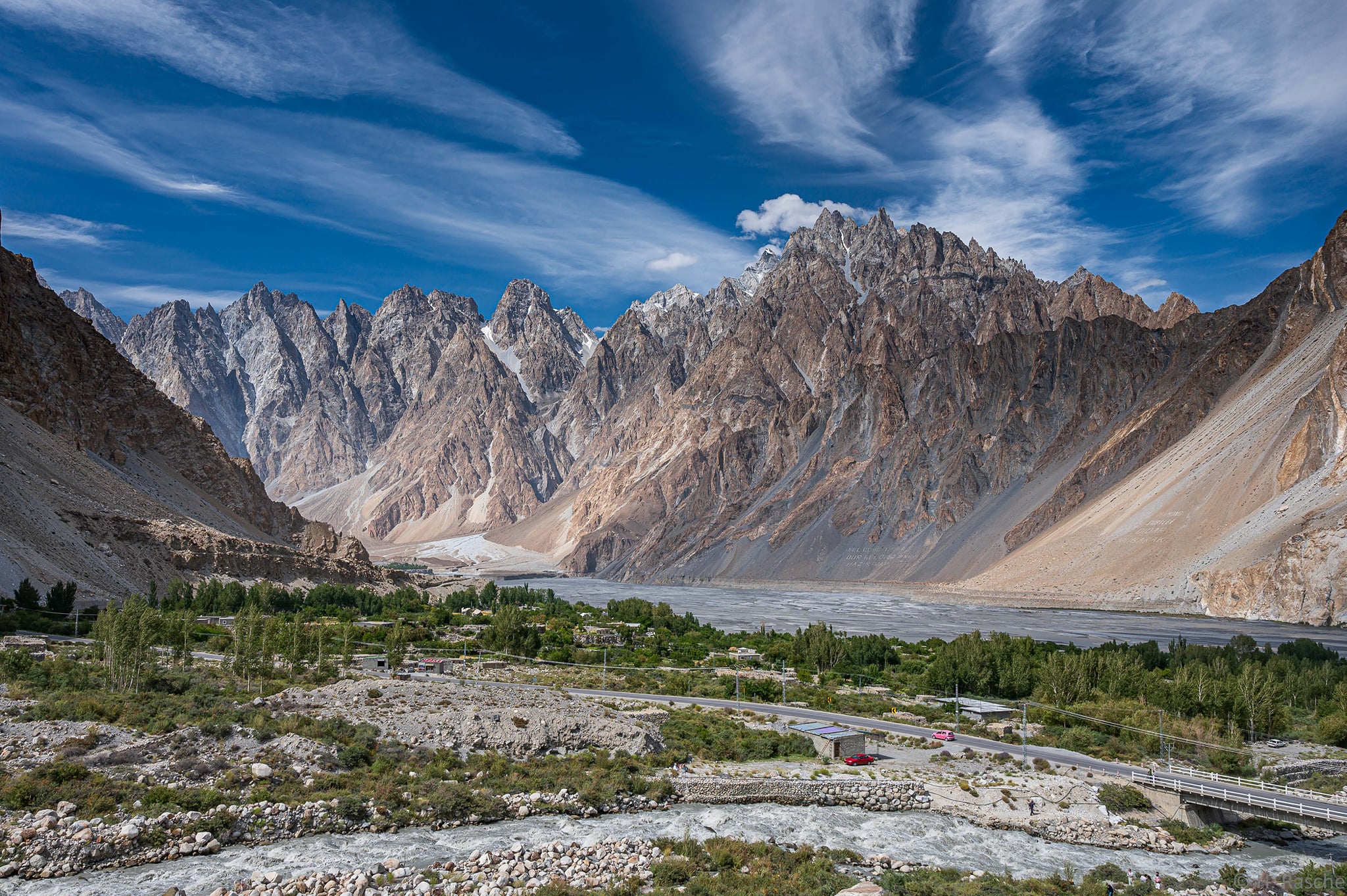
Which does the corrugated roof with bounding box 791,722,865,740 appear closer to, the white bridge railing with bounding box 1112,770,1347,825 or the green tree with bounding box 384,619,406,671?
the white bridge railing with bounding box 1112,770,1347,825

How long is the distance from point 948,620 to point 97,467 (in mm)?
89400

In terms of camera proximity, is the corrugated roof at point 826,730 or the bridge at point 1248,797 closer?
the bridge at point 1248,797

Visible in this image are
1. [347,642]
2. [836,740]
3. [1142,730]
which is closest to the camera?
[836,740]

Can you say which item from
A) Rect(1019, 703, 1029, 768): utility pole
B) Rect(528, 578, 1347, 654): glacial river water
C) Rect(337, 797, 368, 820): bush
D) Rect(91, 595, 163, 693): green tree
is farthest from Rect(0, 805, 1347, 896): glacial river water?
Rect(528, 578, 1347, 654): glacial river water

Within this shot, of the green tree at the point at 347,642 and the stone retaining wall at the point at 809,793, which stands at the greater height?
the green tree at the point at 347,642

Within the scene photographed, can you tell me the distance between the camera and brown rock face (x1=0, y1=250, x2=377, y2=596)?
6981cm

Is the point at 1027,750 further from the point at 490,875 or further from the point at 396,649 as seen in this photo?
the point at 396,649

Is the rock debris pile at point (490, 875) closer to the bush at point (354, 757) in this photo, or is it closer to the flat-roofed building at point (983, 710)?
the bush at point (354, 757)

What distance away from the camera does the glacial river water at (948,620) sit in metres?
84.4

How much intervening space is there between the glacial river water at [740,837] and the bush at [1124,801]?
86.6 inches

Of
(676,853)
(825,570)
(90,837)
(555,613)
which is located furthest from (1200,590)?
(90,837)

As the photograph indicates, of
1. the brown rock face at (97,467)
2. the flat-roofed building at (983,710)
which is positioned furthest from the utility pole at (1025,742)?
the brown rock face at (97,467)

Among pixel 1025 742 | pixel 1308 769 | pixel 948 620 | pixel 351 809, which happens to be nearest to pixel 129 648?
pixel 351 809

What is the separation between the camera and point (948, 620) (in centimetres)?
10888
